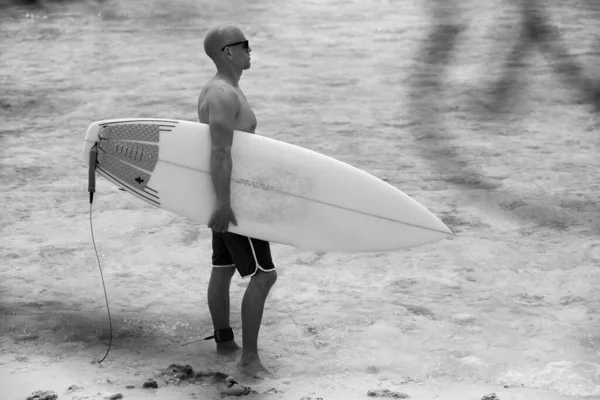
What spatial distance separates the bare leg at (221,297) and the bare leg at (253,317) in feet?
0.68

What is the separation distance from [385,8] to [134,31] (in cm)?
282

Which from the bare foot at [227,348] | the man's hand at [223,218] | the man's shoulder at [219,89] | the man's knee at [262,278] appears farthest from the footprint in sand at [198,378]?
the man's shoulder at [219,89]

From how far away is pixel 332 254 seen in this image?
509 cm

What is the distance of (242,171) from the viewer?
379 cm

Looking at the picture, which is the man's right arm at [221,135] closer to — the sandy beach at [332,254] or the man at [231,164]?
the man at [231,164]

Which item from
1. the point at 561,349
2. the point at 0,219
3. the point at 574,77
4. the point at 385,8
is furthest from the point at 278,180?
the point at 385,8

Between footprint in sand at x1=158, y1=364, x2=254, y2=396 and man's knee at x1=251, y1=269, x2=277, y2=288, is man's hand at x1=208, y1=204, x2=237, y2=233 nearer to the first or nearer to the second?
man's knee at x1=251, y1=269, x2=277, y2=288

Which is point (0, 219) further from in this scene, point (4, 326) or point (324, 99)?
point (324, 99)

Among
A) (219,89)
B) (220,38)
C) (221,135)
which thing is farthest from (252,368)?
(220,38)

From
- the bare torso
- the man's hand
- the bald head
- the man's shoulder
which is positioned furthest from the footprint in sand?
the bald head

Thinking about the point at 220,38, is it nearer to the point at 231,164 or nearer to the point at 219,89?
the point at 219,89

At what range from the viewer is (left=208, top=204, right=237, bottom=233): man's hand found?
143 inches

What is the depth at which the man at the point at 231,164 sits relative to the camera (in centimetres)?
360

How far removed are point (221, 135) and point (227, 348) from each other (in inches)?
35.7
